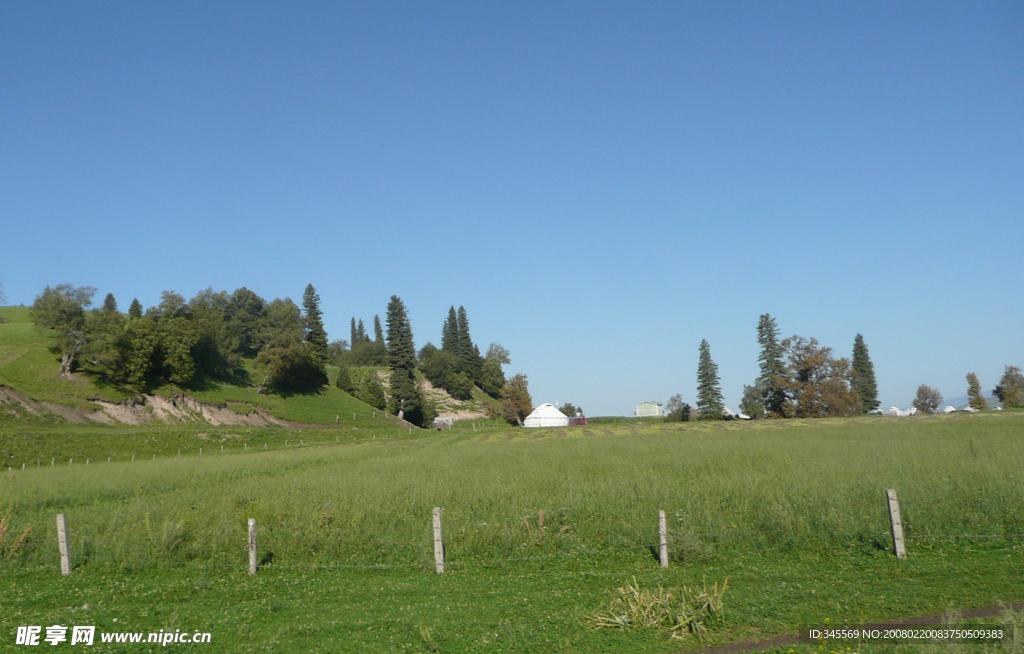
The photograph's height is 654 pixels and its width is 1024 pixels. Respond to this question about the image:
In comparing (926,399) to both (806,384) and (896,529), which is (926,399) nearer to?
(806,384)

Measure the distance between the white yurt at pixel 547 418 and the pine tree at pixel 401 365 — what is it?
61.8 feet

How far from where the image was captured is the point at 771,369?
339ft

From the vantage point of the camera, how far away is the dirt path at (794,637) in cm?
874

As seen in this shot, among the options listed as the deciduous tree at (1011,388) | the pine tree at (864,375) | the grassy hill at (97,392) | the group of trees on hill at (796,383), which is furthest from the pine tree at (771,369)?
the grassy hill at (97,392)

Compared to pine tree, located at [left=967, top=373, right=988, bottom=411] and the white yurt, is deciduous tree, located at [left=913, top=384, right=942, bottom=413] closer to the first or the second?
pine tree, located at [left=967, top=373, right=988, bottom=411]

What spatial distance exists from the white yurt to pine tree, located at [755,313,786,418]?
3218cm

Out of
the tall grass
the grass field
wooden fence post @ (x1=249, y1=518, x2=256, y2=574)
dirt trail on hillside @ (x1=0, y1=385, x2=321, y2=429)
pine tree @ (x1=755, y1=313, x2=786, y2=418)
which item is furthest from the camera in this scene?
pine tree @ (x1=755, y1=313, x2=786, y2=418)

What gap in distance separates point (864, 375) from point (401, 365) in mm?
87276

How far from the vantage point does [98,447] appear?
50656 millimetres

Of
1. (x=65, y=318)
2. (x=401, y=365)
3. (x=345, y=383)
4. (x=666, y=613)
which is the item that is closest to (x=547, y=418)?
(x=401, y=365)

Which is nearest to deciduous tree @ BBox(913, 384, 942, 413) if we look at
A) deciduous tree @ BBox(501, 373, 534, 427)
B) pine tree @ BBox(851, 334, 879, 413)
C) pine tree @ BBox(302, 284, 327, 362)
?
pine tree @ BBox(851, 334, 879, 413)

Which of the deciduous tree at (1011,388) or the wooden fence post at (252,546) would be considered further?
the deciduous tree at (1011,388)

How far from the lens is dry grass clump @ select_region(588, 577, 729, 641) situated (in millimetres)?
9312

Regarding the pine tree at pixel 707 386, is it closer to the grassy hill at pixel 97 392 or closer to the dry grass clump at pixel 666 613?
the grassy hill at pixel 97 392
